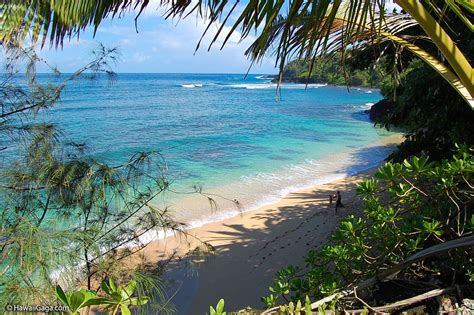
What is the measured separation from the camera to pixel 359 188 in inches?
102

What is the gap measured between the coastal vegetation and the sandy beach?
2144 mm

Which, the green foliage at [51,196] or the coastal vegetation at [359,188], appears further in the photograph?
the green foliage at [51,196]

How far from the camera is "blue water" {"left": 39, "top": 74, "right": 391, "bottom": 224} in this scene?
1122 centimetres

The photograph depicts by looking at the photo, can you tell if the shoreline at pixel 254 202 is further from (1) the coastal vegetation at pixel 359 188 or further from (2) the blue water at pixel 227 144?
(1) the coastal vegetation at pixel 359 188

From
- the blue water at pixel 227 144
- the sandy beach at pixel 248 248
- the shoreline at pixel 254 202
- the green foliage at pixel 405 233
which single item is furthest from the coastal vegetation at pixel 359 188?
the shoreline at pixel 254 202

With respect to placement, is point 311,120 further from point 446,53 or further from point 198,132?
point 446,53

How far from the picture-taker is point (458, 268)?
2111 millimetres

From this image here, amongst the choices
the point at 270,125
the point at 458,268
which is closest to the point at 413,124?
the point at 458,268

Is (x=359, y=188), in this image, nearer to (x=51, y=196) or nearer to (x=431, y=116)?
(x=431, y=116)

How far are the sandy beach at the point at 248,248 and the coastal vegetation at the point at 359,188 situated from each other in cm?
214

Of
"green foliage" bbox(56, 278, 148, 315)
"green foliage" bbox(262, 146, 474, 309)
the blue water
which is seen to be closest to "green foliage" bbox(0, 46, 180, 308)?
the blue water

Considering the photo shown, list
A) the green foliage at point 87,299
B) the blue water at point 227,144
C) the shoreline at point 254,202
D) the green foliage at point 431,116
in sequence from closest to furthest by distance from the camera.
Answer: the green foliage at point 87,299 < the green foliage at point 431,116 < the shoreline at point 254,202 < the blue water at point 227,144

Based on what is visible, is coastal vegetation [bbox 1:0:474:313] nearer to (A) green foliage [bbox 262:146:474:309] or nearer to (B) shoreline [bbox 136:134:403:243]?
(A) green foliage [bbox 262:146:474:309]

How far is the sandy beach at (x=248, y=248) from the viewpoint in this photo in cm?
577
